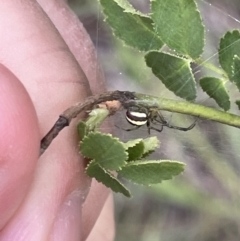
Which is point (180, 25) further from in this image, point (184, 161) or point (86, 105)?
point (184, 161)

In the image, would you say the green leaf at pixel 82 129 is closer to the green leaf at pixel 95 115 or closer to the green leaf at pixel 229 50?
the green leaf at pixel 95 115

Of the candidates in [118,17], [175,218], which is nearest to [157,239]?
[175,218]

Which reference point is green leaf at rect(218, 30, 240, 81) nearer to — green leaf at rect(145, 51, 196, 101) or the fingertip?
green leaf at rect(145, 51, 196, 101)

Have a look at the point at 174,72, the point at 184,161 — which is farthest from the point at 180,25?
the point at 184,161

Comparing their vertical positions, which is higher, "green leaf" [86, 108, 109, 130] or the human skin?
"green leaf" [86, 108, 109, 130]

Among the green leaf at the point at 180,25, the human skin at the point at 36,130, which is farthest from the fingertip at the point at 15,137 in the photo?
the green leaf at the point at 180,25

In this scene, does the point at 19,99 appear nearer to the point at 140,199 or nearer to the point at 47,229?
the point at 47,229

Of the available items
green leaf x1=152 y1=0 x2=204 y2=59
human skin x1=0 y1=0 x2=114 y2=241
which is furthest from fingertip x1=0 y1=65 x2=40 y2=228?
green leaf x1=152 y1=0 x2=204 y2=59
